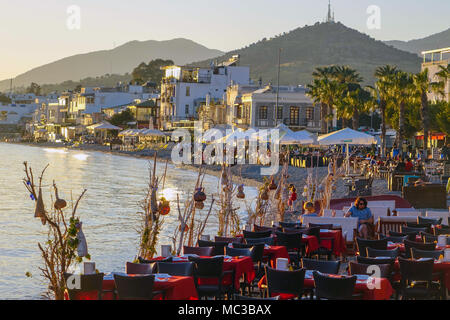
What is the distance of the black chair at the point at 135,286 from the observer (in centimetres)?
912

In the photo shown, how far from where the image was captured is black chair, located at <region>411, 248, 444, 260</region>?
11.6 m

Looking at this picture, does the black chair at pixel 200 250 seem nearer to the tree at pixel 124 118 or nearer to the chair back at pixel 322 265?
the chair back at pixel 322 265

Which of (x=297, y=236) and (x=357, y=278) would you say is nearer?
(x=357, y=278)

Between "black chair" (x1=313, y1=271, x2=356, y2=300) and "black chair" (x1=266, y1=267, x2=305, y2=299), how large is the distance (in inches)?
15.0

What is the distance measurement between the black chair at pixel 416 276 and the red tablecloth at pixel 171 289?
3.02 meters

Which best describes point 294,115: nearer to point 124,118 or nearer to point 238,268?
point 124,118

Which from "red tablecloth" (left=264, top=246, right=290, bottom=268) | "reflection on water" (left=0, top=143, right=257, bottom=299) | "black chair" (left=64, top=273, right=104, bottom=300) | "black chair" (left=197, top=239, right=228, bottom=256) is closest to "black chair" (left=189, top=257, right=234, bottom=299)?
"black chair" (left=197, top=239, right=228, bottom=256)

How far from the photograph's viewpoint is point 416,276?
10.8 m

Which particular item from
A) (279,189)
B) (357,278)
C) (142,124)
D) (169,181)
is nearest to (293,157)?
(169,181)

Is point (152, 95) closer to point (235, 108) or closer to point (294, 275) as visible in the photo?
point (235, 108)

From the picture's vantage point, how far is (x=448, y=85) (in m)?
69.1

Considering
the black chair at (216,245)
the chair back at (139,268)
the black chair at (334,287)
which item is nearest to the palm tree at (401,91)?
the black chair at (216,245)

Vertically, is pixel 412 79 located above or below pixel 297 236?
above
